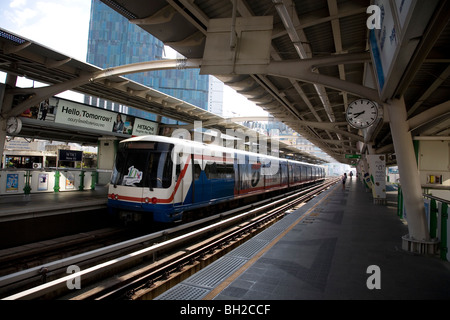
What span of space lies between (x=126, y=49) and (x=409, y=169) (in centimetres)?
11511

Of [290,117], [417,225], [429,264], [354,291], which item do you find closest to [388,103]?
[417,225]

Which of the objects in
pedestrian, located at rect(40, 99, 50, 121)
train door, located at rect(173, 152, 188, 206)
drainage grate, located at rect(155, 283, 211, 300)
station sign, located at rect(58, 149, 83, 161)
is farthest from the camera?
station sign, located at rect(58, 149, 83, 161)

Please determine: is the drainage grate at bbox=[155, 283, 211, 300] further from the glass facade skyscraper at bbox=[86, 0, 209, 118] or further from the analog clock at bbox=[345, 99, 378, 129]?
the glass facade skyscraper at bbox=[86, 0, 209, 118]

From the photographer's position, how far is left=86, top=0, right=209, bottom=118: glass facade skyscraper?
104 metres

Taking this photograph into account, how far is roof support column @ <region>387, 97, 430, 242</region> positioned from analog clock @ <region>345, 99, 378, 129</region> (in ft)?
2.76

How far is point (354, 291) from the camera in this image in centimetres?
385

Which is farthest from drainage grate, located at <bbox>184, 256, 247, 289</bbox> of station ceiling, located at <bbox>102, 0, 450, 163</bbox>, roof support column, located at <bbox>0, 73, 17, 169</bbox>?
roof support column, located at <bbox>0, 73, 17, 169</bbox>

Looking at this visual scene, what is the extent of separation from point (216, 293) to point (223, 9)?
5826 millimetres

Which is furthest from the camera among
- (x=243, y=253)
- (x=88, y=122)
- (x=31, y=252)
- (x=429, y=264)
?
(x=88, y=122)

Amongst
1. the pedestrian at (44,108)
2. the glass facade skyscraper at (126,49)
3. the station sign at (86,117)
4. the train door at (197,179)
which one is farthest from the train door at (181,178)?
the glass facade skyscraper at (126,49)

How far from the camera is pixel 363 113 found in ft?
23.5

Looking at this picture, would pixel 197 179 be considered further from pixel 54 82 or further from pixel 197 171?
pixel 54 82
